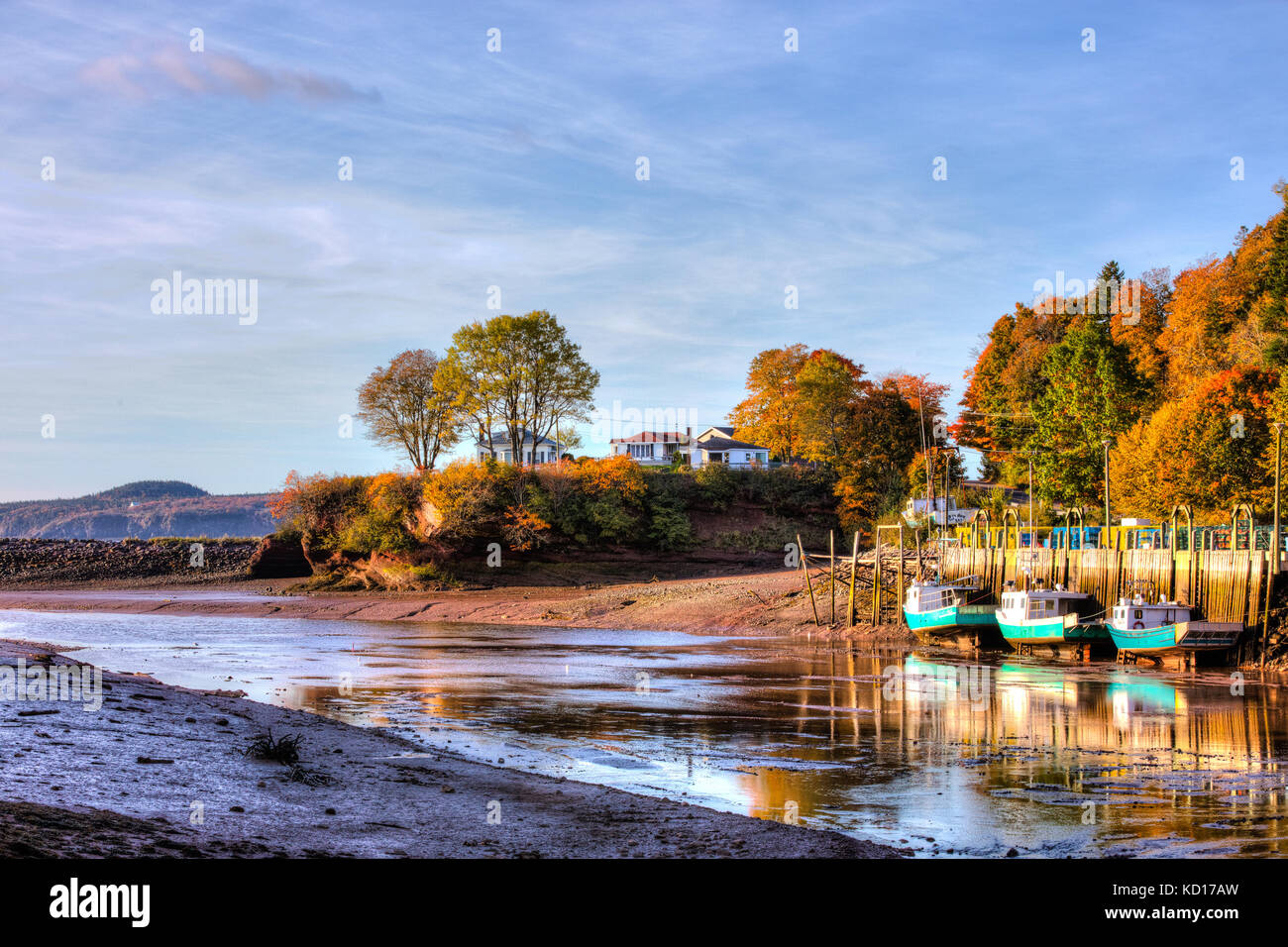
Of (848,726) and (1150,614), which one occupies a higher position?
(1150,614)

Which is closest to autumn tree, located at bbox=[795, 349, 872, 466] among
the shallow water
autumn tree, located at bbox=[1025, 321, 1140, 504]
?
autumn tree, located at bbox=[1025, 321, 1140, 504]

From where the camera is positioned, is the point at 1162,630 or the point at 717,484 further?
the point at 717,484

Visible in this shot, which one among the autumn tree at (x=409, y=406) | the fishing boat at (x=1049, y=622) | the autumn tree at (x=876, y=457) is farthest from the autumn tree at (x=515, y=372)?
the fishing boat at (x=1049, y=622)

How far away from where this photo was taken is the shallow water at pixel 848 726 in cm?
1358

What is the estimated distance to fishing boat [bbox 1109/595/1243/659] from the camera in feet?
108

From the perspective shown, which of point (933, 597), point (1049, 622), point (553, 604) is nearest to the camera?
point (1049, 622)

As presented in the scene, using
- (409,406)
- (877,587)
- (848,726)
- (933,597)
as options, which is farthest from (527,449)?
(848,726)

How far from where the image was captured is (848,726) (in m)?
22.0

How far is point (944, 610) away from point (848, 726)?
2225 cm

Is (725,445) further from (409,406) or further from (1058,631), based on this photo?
(1058,631)
